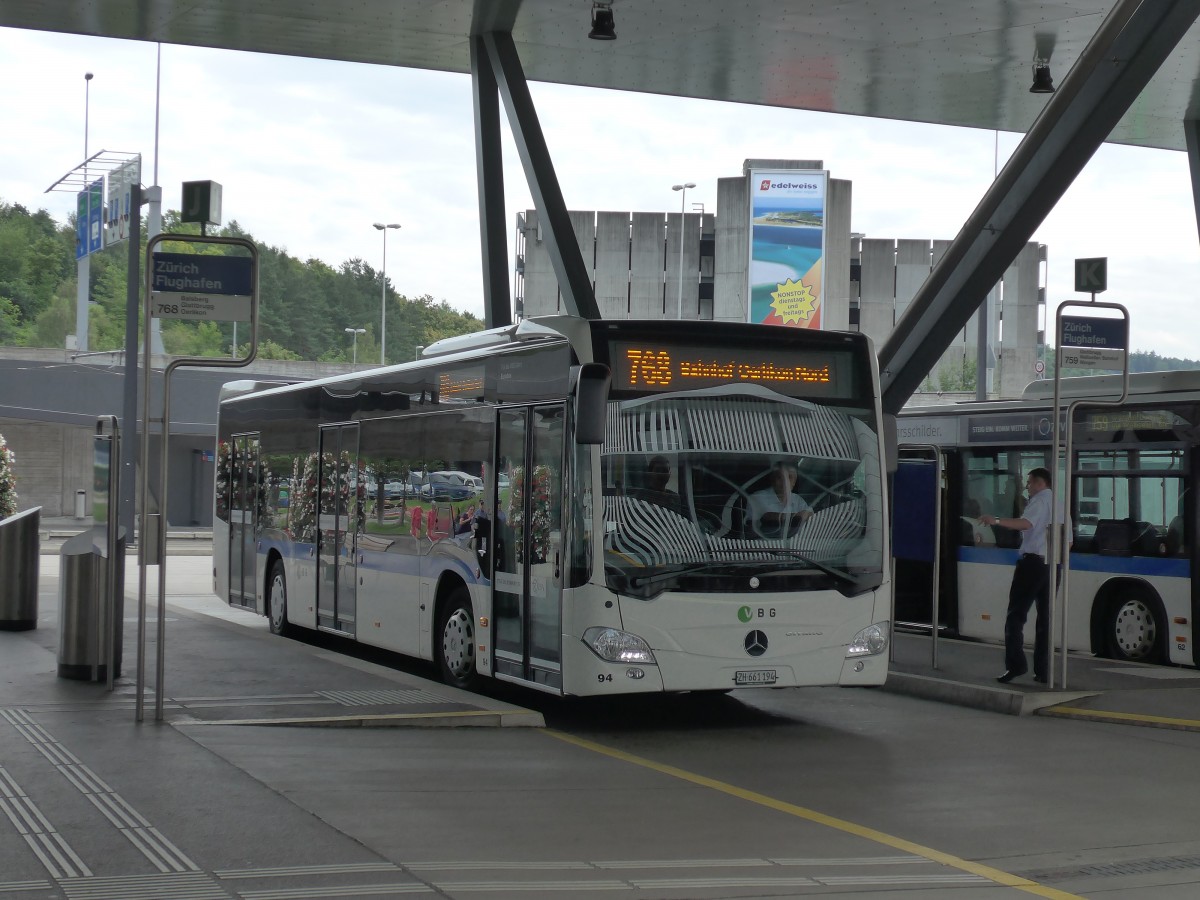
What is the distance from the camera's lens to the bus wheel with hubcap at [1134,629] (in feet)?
50.2

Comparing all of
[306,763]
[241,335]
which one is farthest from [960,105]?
[241,335]

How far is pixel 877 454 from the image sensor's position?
38.1 ft

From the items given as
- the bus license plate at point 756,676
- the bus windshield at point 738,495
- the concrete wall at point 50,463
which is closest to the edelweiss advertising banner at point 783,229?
the concrete wall at point 50,463

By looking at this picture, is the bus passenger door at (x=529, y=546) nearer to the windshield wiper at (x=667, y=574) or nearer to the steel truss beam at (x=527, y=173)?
the windshield wiper at (x=667, y=574)

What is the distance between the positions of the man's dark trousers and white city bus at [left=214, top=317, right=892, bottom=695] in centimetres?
267

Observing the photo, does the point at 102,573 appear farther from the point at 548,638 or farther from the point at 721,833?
the point at 721,833

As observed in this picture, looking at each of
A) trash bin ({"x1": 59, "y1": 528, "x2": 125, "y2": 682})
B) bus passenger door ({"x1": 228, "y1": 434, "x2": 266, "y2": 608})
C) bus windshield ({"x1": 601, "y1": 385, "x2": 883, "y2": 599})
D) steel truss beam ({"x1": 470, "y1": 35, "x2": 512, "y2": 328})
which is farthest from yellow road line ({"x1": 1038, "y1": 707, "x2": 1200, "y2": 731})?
bus passenger door ({"x1": 228, "y1": 434, "x2": 266, "y2": 608})

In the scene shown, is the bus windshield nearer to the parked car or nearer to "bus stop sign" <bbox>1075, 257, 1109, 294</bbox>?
the parked car

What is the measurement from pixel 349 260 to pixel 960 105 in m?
93.1

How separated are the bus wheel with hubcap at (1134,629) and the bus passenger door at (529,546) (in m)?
7.18

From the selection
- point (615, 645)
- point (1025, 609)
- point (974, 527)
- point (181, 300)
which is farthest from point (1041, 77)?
point (181, 300)

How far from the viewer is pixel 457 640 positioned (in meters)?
12.8

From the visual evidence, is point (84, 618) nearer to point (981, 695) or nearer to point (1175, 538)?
point (981, 695)

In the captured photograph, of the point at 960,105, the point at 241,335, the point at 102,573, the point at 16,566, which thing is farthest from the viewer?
the point at 241,335
